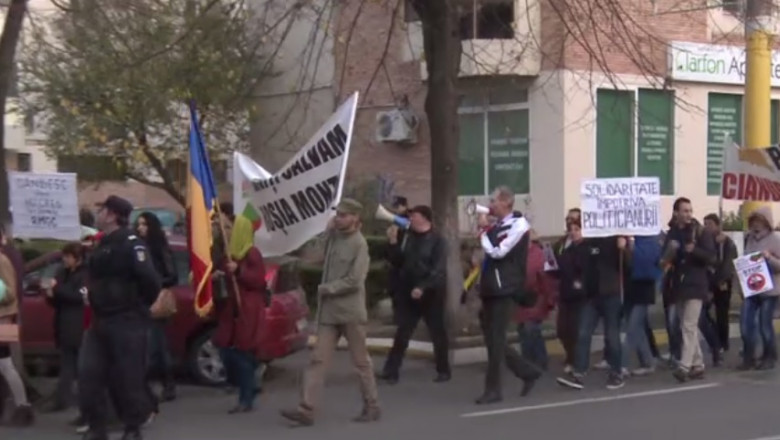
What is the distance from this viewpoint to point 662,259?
1397cm

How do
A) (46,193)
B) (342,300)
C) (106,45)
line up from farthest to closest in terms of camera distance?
(106,45)
(46,193)
(342,300)

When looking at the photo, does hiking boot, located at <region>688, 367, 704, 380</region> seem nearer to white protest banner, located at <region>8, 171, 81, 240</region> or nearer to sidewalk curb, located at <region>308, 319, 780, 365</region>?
sidewalk curb, located at <region>308, 319, 780, 365</region>

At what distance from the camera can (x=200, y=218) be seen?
38.2 ft

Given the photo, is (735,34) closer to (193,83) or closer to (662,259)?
(193,83)

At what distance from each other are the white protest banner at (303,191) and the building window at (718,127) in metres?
14.3

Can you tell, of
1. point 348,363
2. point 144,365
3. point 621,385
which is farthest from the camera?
point 348,363

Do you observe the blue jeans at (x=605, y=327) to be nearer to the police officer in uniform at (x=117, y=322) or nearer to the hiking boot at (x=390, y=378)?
the hiking boot at (x=390, y=378)

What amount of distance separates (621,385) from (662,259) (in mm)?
1315

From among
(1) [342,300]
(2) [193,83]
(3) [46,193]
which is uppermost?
(2) [193,83]

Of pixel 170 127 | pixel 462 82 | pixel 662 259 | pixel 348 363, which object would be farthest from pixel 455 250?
pixel 170 127

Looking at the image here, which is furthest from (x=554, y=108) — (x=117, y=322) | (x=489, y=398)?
(x=117, y=322)

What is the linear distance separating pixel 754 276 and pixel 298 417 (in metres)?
5.29

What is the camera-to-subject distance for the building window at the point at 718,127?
2517 cm

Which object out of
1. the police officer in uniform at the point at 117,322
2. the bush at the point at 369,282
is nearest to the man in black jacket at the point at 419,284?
the police officer in uniform at the point at 117,322
